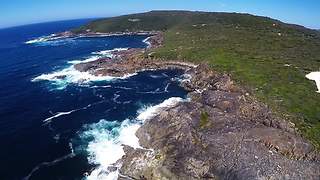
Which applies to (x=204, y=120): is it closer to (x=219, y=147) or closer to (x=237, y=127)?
(x=237, y=127)

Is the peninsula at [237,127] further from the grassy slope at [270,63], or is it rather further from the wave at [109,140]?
the wave at [109,140]

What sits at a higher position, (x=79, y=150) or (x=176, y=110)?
(x=176, y=110)

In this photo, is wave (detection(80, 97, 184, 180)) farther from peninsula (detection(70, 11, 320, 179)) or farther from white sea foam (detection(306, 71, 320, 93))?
white sea foam (detection(306, 71, 320, 93))

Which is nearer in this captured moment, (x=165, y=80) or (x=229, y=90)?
(x=229, y=90)

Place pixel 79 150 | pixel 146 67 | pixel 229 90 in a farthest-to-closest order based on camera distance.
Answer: pixel 146 67 → pixel 229 90 → pixel 79 150

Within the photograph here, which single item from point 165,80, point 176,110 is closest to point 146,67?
point 165,80

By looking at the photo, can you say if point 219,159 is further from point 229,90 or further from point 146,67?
point 146,67

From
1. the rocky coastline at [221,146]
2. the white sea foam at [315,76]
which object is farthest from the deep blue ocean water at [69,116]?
the white sea foam at [315,76]
